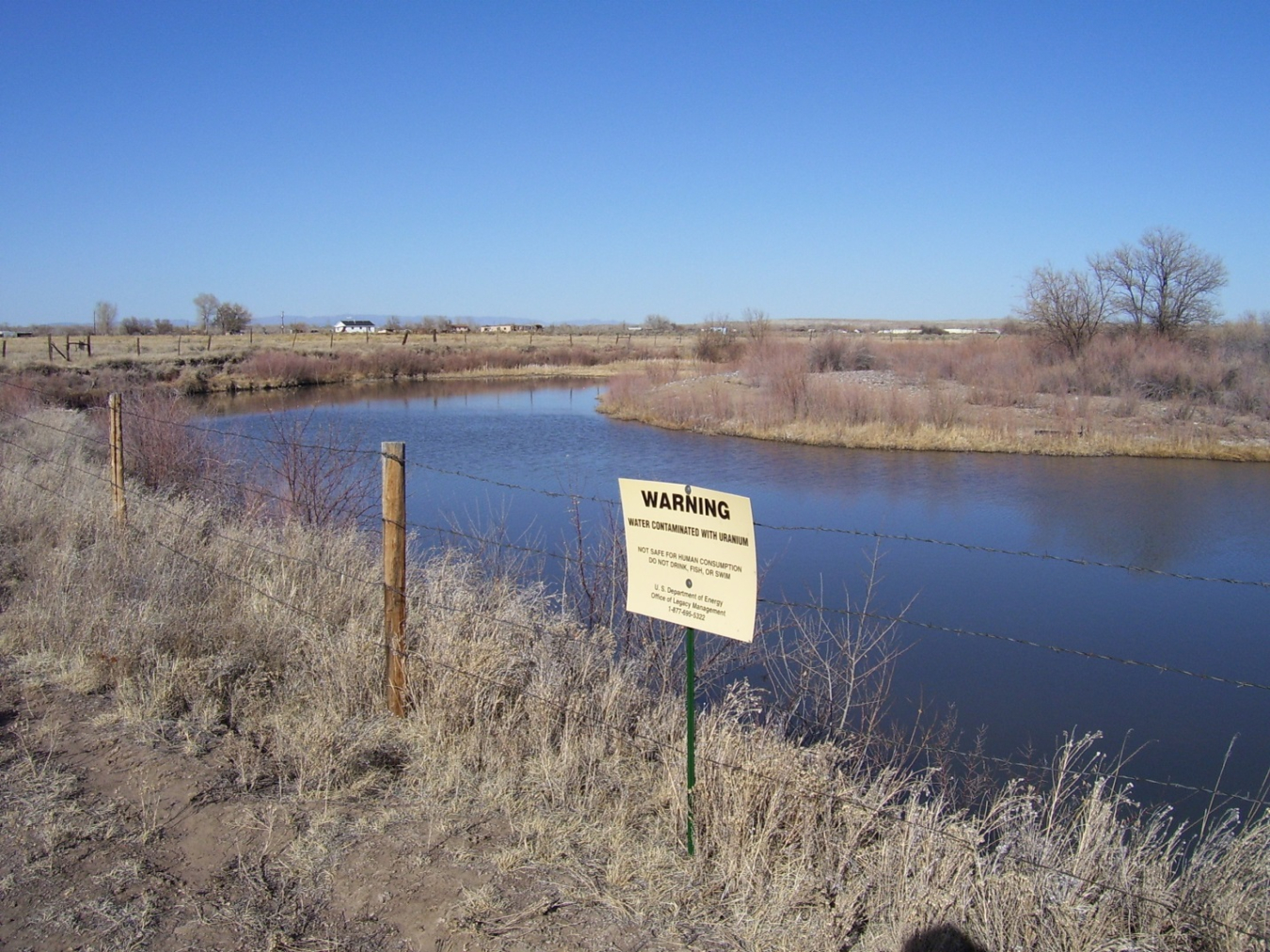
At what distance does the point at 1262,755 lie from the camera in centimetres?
696

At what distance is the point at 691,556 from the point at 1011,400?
24.7 meters

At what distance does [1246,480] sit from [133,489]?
18521 mm

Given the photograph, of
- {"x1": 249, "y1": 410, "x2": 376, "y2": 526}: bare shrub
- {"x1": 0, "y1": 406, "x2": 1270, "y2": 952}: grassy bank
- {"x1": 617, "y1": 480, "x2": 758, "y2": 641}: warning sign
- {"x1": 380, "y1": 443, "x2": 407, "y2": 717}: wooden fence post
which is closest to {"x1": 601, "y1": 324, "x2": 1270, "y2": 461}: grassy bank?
{"x1": 249, "y1": 410, "x2": 376, "y2": 526}: bare shrub

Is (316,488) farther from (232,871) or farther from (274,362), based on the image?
(274,362)

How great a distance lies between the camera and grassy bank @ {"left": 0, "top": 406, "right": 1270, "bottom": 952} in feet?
10.6

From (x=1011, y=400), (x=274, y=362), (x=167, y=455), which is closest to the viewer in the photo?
(x=167, y=455)

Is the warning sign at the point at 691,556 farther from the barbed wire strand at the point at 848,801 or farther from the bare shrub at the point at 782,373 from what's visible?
the bare shrub at the point at 782,373

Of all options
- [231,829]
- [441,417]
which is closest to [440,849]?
[231,829]

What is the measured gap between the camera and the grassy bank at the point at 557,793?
10.6ft

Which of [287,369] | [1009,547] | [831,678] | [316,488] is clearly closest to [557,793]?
[831,678]

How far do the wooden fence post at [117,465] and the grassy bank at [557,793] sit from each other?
98cm

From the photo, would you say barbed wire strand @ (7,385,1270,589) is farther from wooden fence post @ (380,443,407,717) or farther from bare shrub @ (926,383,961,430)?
bare shrub @ (926,383,961,430)

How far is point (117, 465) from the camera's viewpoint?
7.63 meters

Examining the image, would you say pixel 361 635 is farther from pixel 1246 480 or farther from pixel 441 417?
pixel 441 417
